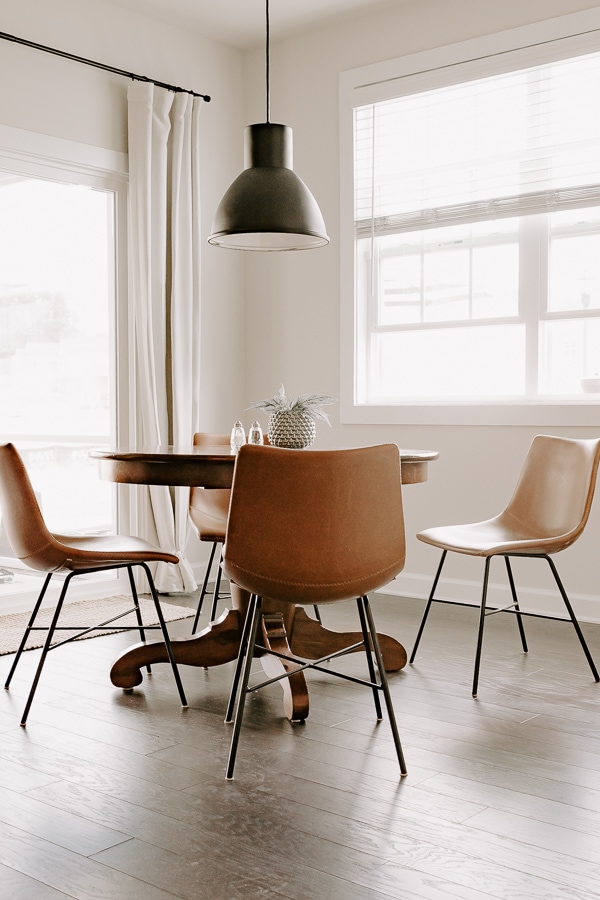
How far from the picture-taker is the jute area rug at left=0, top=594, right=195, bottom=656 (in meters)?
3.79

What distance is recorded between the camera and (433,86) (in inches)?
181

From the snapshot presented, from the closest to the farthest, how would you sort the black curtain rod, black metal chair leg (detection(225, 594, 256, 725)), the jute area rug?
black metal chair leg (detection(225, 594, 256, 725))
the jute area rug
the black curtain rod

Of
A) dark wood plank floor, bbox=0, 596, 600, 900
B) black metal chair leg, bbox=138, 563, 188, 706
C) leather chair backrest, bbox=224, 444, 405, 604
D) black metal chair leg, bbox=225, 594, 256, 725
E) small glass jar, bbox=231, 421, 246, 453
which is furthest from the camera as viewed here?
small glass jar, bbox=231, 421, 246, 453

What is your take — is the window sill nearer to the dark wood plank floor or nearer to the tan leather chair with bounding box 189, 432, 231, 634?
the tan leather chair with bounding box 189, 432, 231, 634

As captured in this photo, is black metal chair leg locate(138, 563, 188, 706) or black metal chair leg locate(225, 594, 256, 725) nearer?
black metal chair leg locate(225, 594, 256, 725)

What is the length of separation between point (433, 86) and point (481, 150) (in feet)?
1.38

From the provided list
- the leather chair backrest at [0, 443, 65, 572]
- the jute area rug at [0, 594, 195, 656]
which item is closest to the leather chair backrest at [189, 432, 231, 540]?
the jute area rug at [0, 594, 195, 656]

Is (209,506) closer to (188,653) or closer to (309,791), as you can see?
(188,653)

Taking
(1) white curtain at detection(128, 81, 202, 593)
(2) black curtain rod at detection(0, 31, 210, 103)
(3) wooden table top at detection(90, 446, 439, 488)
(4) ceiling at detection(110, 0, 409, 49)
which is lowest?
(3) wooden table top at detection(90, 446, 439, 488)

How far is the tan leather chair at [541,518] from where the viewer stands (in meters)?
3.17

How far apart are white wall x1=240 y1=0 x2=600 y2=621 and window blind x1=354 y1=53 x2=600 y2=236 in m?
0.23

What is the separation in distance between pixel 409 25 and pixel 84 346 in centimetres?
228

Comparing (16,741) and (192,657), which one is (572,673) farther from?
(16,741)

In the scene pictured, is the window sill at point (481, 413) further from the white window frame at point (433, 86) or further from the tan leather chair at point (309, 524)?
the tan leather chair at point (309, 524)
